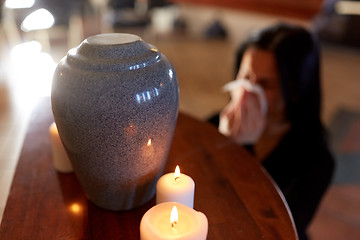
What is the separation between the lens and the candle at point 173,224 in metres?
0.49

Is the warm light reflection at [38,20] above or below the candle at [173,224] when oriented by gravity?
below

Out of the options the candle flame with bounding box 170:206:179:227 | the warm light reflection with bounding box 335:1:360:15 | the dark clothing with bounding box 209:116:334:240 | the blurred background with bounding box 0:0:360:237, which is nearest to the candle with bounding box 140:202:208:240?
the candle flame with bounding box 170:206:179:227

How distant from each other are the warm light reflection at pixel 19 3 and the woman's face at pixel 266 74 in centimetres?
356

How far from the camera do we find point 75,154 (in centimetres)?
58

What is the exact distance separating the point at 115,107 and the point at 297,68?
67 centimetres

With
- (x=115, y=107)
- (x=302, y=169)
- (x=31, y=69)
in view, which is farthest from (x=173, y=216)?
(x=31, y=69)

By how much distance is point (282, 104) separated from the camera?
3.49ft

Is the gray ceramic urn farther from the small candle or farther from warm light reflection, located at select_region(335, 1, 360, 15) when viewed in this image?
warm light reflection, located at select_region(335, 1, 360, 15)

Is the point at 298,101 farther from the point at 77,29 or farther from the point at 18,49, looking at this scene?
the point at 77,29

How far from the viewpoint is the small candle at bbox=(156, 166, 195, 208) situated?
22.6 inches

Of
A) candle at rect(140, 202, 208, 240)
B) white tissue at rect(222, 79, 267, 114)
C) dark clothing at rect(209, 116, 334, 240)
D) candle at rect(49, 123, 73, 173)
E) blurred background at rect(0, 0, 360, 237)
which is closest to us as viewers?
candle at rect(140, 202, 208, 240)

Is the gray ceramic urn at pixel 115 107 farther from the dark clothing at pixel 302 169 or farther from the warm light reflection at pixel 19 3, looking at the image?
the warm light reflection at pixel 19 3

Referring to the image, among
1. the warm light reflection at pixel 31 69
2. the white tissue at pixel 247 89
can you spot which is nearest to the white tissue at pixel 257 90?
the white tissue at pixel 247 89

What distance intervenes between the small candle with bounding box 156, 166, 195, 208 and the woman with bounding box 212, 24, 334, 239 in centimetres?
44
